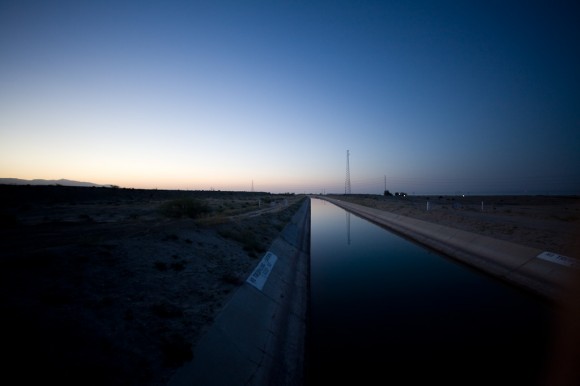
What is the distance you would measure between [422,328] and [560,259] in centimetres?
940

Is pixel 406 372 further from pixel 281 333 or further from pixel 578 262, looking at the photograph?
pixel 578 262

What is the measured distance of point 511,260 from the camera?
15.8 m

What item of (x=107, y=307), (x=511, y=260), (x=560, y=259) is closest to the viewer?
(x=107, y=307)

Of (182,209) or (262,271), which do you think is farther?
(182,209)

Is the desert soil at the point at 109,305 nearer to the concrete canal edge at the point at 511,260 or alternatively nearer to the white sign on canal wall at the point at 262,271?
the white sign on canal wall at the point at 262,271

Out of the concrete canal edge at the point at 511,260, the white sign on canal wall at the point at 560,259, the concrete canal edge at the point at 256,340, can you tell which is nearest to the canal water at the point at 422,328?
the concrete canal edge at the point at 511,260

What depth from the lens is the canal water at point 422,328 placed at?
766 cm

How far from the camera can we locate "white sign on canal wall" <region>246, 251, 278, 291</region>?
35.4ft

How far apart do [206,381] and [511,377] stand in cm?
822

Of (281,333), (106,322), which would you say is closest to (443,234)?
(281,333)

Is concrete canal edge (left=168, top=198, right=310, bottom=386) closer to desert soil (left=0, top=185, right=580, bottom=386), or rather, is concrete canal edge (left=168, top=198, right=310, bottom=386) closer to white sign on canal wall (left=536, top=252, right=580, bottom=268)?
desert soil (left=0, top=185, right=580, bottom=386)

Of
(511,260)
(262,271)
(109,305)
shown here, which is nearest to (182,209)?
(262,271)

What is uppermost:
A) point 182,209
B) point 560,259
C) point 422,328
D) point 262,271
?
point 182,209

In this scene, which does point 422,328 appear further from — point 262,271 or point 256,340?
point 262,271
